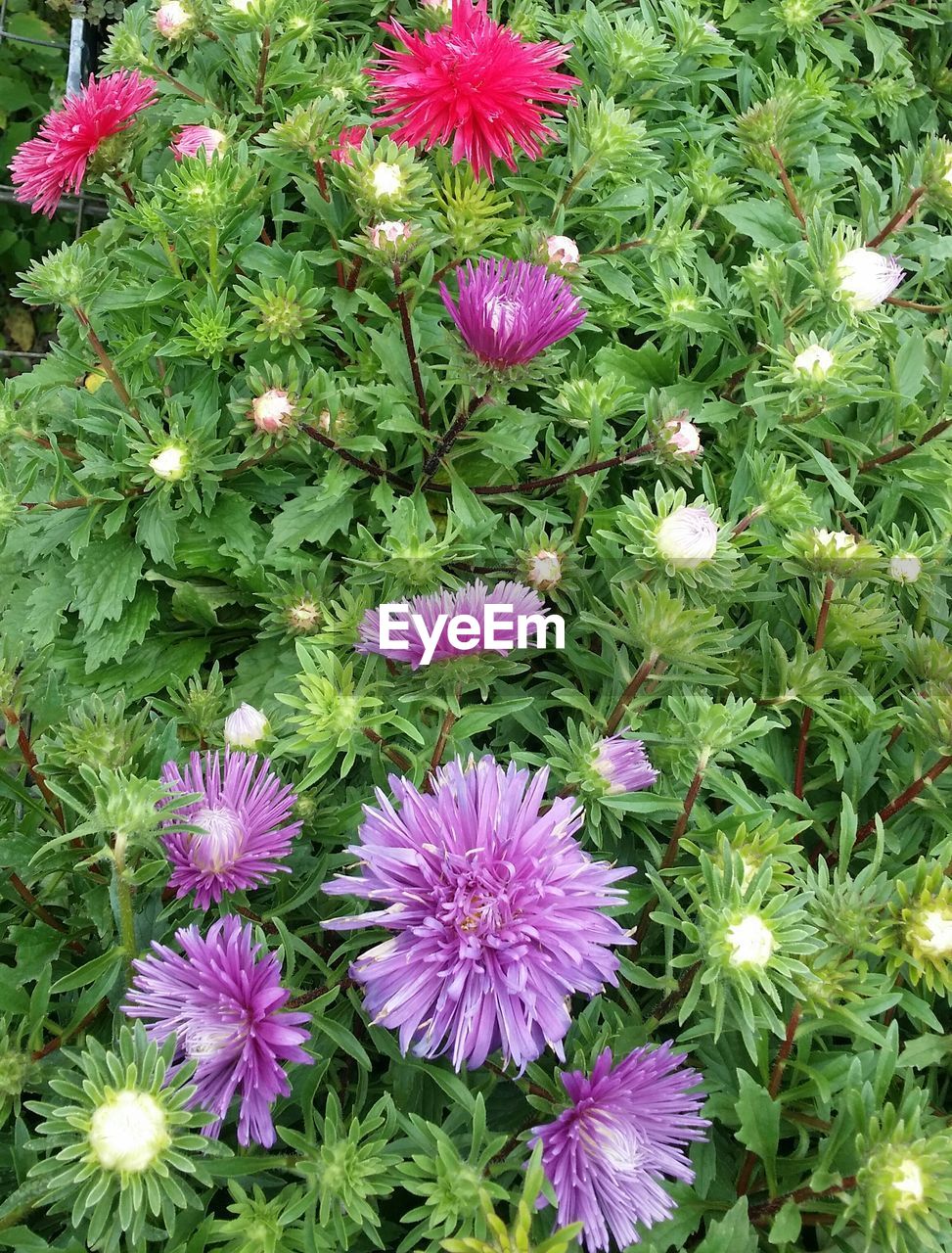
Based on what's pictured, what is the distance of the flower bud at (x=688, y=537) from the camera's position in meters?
1.28

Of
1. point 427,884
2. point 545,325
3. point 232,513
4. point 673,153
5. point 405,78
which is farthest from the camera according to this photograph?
point 673,153

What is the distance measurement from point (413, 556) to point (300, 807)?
43 centimetres

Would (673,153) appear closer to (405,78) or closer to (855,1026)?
(405,78)

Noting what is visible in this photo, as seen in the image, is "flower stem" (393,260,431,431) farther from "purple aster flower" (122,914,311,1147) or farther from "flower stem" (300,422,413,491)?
"purple aster flower" (122,914,311,1147)

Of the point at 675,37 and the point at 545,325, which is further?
the point at 675,37

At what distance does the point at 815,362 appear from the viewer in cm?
149

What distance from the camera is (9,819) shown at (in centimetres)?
141

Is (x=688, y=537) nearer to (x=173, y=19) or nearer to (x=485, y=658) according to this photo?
(x=485, y=658)

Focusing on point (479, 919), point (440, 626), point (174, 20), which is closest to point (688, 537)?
point (440, 626)

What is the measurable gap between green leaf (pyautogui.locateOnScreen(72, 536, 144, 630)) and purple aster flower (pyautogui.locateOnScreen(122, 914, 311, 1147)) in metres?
0.92

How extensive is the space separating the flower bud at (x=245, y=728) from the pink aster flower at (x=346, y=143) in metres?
0.90

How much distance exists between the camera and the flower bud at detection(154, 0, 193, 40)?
1.89 m

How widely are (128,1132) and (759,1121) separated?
0.80 metres

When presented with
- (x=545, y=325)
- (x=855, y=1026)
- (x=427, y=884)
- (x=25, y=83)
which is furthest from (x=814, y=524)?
(x=25, y=83)
